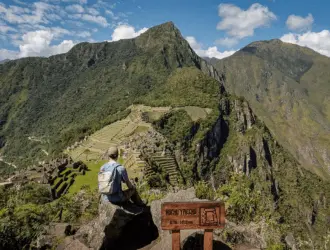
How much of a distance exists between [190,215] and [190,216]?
2cm

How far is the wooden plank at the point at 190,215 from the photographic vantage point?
6.57 metres

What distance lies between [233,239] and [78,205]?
18.4 feet

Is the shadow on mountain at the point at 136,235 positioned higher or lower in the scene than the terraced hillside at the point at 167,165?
higher

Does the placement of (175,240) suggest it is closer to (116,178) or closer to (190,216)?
(190,216)

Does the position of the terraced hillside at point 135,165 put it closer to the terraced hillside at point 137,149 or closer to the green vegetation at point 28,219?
the terraced hillside at point 137,149

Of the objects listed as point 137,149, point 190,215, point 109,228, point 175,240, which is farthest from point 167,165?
point 190,215

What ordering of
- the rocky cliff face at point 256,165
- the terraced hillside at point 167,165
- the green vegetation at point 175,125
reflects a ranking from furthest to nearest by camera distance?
the rocky cliff face at point 256,165 < the green vegetation at point 175,125 < the terraced hillside at point 167,165

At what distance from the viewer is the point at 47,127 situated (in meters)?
190

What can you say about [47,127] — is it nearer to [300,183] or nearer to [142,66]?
[142,66]

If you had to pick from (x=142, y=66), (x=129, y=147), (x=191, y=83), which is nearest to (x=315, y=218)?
(x=191, y=83)

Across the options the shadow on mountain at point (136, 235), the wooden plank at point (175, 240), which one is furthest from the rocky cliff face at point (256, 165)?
the wooden plank at point (175, 240)

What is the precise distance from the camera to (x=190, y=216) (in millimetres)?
6570

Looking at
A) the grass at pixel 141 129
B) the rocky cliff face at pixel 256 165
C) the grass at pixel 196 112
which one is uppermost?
the grass at pixel 196 112

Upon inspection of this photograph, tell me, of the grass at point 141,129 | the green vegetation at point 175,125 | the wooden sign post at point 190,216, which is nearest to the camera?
the wooden sign post at point 190,216
